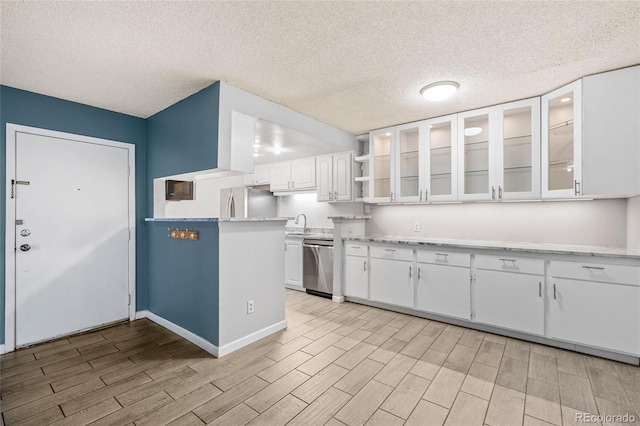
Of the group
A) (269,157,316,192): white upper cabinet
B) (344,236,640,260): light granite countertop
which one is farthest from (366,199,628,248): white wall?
(269,157,316,192): white upper cabinet

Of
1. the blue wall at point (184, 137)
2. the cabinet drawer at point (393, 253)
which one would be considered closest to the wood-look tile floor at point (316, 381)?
the cabinet drawer at point (393, 253)

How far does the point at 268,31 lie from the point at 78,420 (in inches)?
107

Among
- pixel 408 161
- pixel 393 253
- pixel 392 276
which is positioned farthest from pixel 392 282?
pixel 408 161

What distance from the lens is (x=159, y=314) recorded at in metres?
3.33

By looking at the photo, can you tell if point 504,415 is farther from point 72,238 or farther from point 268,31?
point 72,238

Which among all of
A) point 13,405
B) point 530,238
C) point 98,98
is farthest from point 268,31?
point 530,238

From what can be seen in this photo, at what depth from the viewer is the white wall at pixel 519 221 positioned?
2896 millimetres

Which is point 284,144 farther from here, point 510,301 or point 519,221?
point 510,301

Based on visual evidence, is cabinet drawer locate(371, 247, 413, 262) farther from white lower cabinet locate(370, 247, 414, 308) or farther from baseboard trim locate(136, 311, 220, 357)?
baseboard trim locate(136, 311, 220, 357)

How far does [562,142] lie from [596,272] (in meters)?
1.25

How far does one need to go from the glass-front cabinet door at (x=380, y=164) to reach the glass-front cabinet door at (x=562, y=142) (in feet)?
5.69

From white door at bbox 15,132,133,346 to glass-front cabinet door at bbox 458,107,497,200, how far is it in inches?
159

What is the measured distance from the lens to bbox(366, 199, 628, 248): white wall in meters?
2.90

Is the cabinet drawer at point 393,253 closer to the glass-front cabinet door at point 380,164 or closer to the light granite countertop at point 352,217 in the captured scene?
the light granite countertop at point 352,217
